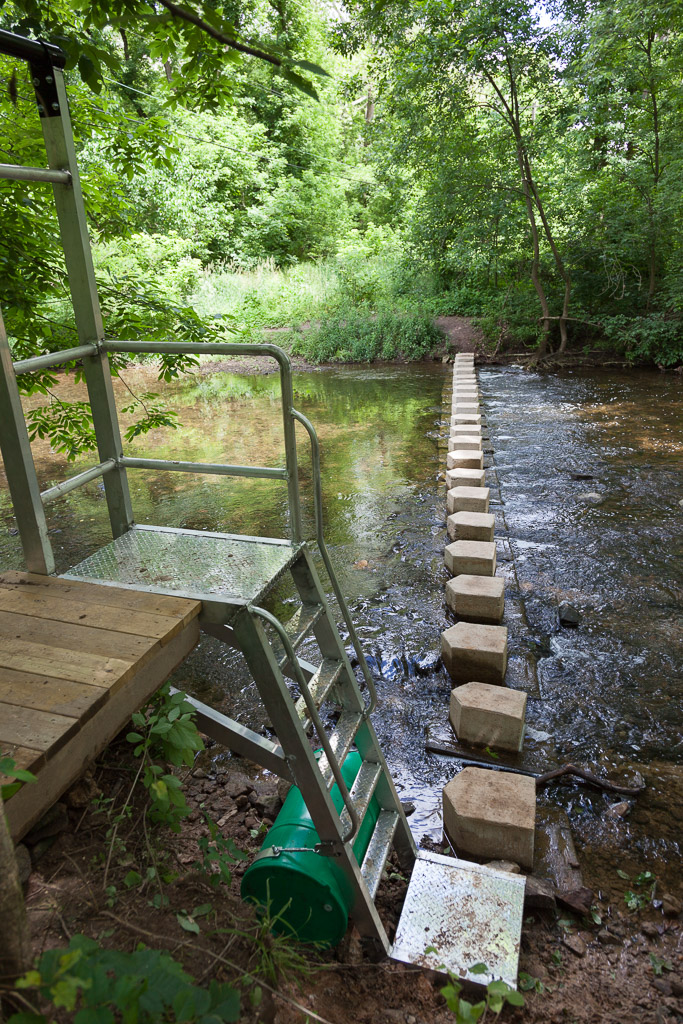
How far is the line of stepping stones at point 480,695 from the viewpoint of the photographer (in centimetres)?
266

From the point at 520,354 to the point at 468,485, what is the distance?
9.64m

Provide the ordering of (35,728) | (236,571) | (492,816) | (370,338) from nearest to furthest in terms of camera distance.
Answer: (35,728) → (236,571) → (492,816) → (370,338)

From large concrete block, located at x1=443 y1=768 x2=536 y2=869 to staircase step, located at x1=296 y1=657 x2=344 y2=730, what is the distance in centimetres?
82

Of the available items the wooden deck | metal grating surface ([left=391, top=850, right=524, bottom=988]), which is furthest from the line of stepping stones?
the wooden deck

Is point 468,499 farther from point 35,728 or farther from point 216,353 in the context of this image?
point 35,728

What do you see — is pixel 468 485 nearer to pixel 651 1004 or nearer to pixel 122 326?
pixel 122 326

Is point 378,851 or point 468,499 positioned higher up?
point 468,499

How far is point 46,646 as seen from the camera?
2.00 metres

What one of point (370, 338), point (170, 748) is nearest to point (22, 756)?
point (170, 748)

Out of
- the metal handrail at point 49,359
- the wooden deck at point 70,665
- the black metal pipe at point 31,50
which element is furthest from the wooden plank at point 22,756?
the black metal pipe at point 31,50

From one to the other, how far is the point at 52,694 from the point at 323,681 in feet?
3.15

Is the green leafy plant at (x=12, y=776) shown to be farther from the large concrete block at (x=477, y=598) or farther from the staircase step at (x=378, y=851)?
the large concrete block at (x=477, y=598)

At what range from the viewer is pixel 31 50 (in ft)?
7.21

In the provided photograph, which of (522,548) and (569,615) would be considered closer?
(569,615)
